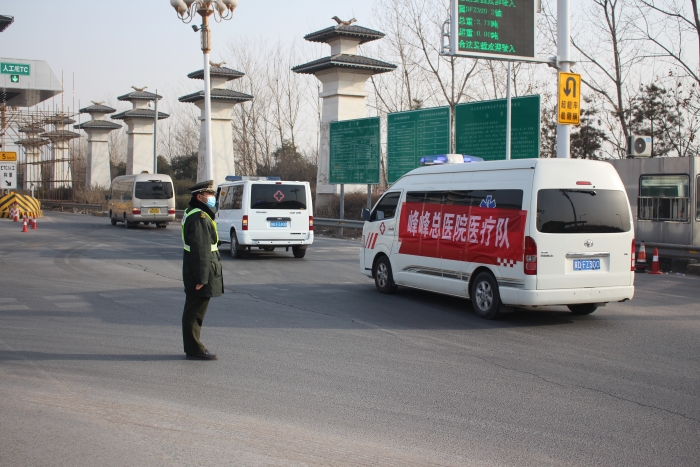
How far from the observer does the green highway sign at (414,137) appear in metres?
25.2

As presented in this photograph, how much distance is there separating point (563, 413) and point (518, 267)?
3.81m

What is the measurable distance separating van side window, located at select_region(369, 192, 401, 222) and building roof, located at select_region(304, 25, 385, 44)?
1926 centimetres

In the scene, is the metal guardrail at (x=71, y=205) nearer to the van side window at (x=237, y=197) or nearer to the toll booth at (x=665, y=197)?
the van side window at (x=237, y=197)

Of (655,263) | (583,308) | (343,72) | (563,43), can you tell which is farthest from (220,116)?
(583,308)

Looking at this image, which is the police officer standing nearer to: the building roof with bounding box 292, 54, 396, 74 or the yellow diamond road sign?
the yellow diamond road sign

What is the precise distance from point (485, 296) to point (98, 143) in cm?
5548

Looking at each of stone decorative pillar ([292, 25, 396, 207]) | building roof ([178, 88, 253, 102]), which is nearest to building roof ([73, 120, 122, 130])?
building roof ([178, 88, 253, 102])

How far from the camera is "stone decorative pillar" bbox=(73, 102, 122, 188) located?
5878cm

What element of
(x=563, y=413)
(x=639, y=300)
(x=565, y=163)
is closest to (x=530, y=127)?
(x=639, y=300)

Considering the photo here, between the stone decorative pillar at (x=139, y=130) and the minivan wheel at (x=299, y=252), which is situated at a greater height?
the stone decorative pillar at (x=139, y=130)

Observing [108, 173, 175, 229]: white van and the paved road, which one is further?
[108, 173, 175, 229]: white van

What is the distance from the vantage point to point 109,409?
226 inches

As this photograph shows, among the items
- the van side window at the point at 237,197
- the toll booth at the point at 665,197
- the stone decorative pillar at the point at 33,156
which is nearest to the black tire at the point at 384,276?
the van side window at the point at 237,197

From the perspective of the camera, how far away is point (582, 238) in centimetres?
946
